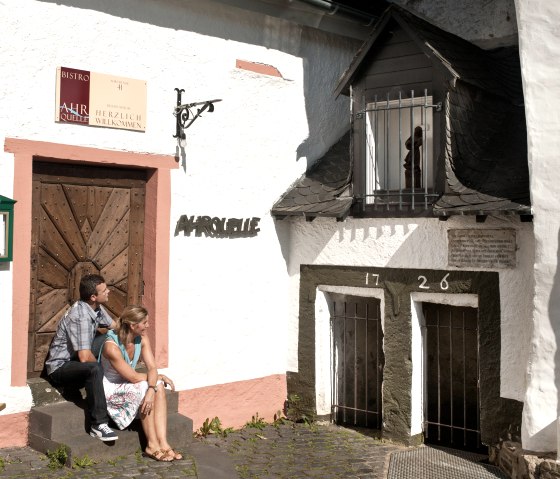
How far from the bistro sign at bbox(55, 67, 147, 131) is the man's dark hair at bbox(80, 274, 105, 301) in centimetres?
146

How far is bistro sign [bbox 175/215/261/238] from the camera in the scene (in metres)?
8.64

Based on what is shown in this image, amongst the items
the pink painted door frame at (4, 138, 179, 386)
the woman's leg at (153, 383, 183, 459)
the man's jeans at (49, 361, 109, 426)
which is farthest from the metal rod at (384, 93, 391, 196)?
the man's jeans at (49, 361, 109, 426)

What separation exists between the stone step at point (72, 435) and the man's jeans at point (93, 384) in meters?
0.15

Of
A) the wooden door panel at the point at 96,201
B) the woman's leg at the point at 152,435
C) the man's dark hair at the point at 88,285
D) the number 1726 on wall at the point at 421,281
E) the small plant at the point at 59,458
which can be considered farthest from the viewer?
the number 1726 on wall at the point at 421,281

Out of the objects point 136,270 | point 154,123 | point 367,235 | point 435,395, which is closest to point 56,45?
point 154,123

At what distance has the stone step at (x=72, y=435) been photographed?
705cm

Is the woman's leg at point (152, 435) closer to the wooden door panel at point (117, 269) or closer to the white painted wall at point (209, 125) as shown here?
the white painted wall at point (209, 125)

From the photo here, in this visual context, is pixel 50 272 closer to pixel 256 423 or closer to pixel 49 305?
pixel 49 305

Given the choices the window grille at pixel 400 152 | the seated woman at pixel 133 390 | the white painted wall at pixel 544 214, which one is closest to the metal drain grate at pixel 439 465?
the white painted wall at pixel 544 214

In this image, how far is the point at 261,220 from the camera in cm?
940

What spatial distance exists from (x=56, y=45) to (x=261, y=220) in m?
3.03

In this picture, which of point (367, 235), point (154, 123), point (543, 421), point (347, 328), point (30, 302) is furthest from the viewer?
point (347, 328)

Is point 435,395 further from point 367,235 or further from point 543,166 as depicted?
point 543,166

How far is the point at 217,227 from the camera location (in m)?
8.91
